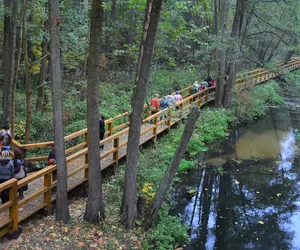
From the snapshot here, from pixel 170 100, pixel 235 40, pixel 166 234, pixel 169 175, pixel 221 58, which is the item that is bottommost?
pixel 166 234

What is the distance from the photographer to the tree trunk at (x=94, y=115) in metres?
6.92

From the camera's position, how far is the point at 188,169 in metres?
13.5

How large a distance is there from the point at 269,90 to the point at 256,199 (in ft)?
59.5

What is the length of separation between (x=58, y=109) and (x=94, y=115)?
2.56ft

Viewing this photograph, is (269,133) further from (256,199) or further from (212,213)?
(212,213)

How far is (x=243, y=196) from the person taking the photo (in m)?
11.7

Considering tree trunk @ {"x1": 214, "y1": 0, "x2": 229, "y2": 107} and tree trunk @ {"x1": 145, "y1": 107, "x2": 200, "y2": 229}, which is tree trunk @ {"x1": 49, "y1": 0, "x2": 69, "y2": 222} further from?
tree trunk @ {"x1": 214, "y1": 0, "x2": 229, "y2": 107}

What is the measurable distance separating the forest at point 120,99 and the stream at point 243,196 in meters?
0.67

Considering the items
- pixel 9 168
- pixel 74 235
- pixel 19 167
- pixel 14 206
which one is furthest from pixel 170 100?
pixel 14 206

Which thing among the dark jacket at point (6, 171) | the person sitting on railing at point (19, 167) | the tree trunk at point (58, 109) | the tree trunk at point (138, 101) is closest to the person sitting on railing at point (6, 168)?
the dark jacket at point (6, 171)

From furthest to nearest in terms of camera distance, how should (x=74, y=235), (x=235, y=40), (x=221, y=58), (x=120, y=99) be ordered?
(x=221, y=58) < (x=235, y=40) < (x=120, y=99) < (x=74, y=235)

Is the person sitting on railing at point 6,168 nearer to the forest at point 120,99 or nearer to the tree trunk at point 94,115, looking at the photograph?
the forest at point 120,99

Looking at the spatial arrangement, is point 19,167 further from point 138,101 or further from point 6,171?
point 138,101

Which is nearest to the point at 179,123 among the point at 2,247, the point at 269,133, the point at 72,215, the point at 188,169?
the point at 188,169
